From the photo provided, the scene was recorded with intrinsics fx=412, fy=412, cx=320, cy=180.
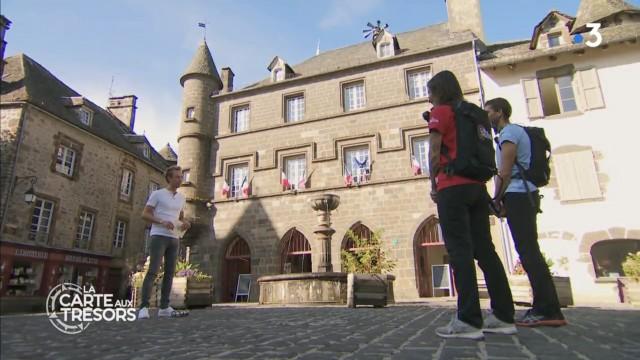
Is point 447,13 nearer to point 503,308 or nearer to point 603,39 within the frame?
point 603,39

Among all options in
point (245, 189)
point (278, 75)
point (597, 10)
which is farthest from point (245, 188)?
point (597, 10)

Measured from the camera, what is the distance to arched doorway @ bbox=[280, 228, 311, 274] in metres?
16.4

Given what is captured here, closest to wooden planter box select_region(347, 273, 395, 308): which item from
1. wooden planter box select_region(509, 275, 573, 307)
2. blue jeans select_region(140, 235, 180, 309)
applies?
wooden planter box select_region(509, 275, 573, 307)

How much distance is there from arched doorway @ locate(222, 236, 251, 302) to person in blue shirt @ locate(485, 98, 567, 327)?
14.9m

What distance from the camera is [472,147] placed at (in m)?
2.83

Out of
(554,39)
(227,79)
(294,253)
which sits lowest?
(294,253)

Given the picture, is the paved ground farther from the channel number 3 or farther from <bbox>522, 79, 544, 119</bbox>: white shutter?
the channel number 3

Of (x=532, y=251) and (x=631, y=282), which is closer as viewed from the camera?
(x=532, y=251)

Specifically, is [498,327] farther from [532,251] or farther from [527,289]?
[527,289]

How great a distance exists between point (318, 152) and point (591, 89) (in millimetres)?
9918

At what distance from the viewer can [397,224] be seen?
49.1ft

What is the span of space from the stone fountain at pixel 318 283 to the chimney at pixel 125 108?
21.2 metres

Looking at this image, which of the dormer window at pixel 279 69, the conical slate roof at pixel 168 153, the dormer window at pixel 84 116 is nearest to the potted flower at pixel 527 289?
the dormer window at pixel 279 69

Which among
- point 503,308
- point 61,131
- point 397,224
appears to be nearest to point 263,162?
point 397,224
